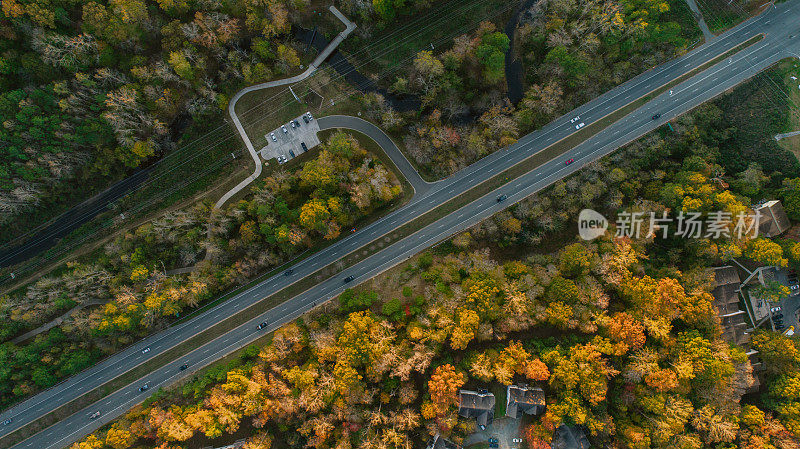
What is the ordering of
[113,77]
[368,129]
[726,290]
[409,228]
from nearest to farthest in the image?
1. [726,290]
2. [113,77]
3. [409,228]
4. [368,129]

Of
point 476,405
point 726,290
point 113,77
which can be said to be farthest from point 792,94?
point 113,77

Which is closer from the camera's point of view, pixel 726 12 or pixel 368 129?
pixel 726 12

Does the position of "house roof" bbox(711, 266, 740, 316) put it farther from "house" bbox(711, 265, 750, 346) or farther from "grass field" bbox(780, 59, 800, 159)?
"grass field" bbox(780, 59, 800, 159)

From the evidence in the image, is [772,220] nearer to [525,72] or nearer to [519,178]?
[519,178]

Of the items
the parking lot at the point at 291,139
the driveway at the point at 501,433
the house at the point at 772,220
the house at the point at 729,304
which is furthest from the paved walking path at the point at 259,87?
the house at the point at 772,220

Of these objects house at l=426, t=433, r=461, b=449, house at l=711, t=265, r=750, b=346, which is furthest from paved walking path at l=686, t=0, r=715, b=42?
house at l=426, t=433, r=461, b=449

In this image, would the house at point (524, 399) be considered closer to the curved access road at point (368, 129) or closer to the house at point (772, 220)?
the curved access road at point (368, 129)

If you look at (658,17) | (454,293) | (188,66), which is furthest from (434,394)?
(658,17)
